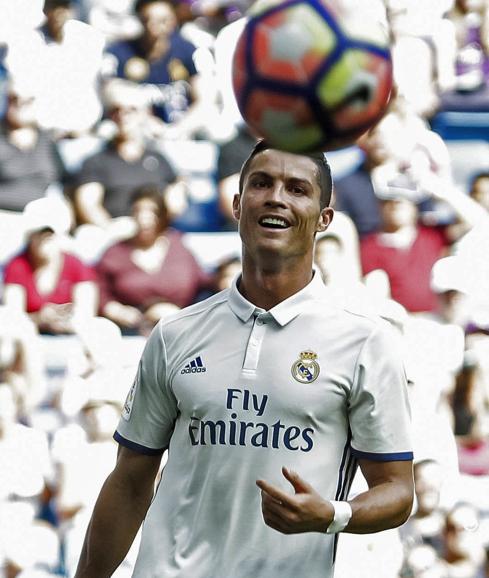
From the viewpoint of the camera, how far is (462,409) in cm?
723

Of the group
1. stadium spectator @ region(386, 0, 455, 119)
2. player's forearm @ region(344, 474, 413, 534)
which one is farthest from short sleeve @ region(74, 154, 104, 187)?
player's forearm @ region(344, 474, 413, 534)

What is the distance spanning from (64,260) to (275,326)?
4.22 meters

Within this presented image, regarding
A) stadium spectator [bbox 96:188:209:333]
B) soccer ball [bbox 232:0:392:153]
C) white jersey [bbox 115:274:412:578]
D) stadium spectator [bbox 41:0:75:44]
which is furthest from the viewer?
stadium spectator [bbox 41:0:75:44]

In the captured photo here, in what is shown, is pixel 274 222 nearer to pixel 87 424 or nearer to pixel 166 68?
pixel 87 424

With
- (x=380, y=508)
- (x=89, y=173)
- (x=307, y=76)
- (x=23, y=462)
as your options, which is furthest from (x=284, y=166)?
(x=89, y=173)

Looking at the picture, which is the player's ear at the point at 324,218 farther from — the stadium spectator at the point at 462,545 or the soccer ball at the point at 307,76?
the stadium spectator at the point at 462,545

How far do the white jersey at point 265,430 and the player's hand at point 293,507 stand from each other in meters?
0.26

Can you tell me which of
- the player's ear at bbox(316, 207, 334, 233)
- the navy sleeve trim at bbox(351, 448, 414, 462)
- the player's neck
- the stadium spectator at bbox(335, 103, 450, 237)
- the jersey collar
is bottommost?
the stadium spectator at bbox(335, 103, 450, 237)

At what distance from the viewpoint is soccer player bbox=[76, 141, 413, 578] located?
2877mm

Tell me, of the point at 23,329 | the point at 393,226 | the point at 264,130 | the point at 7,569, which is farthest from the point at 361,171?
the point at 264,130

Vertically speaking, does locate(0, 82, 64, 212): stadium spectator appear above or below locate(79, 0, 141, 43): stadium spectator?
below

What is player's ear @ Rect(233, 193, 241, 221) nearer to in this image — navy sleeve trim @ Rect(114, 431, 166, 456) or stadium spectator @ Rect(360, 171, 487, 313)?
navy sleeve trim @ Rect(114, 431, 166, 456)

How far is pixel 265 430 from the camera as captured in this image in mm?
2885

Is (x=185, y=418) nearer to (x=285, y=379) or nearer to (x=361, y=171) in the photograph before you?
(x=285, y=379)
